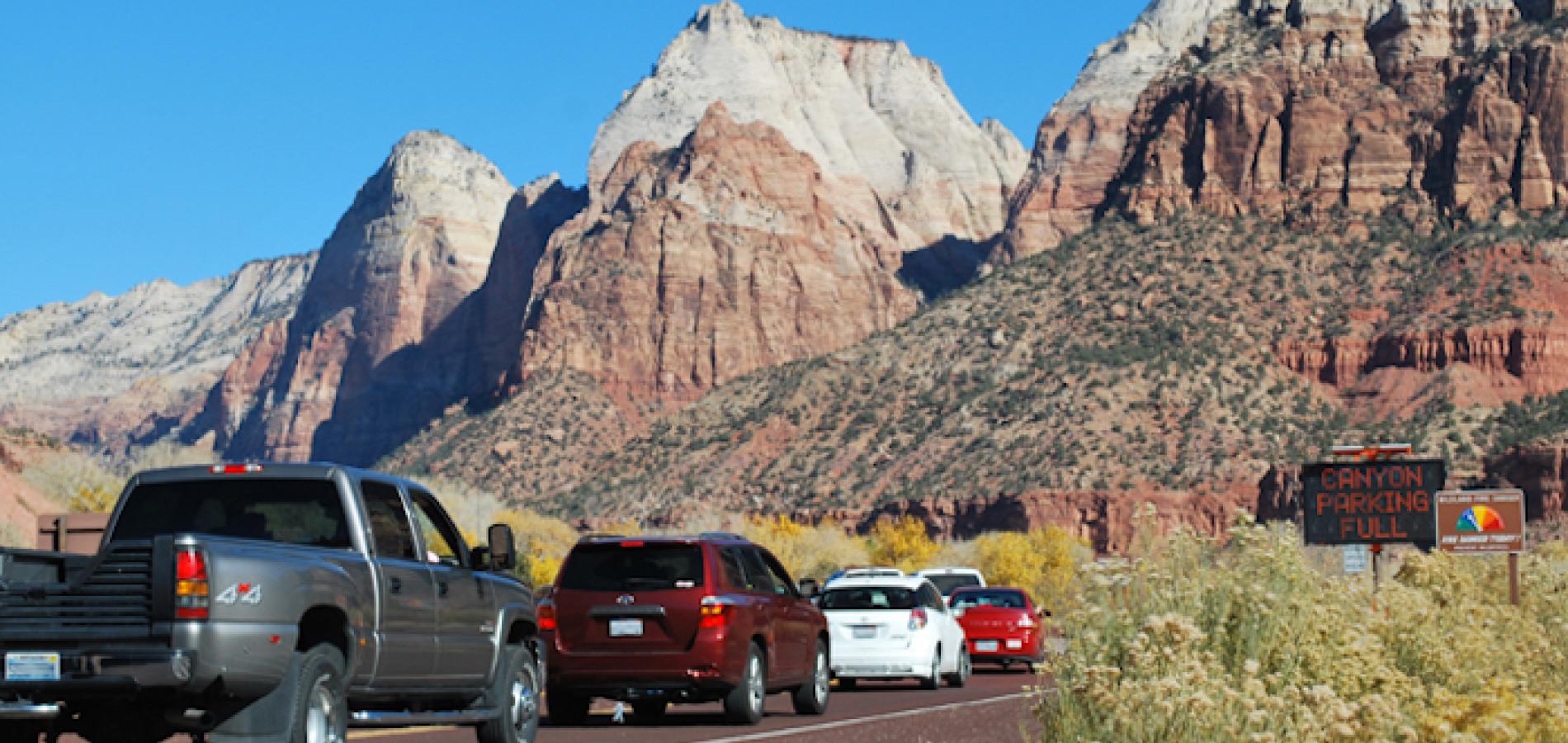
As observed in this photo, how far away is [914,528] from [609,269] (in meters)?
65.1

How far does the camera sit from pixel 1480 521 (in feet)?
126

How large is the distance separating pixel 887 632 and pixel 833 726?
671 centimetres

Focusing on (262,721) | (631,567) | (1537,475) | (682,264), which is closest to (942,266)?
(682,264)

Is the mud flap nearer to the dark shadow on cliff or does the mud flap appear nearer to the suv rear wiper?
the suv rear wiper

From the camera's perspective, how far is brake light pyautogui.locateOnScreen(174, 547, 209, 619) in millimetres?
11578

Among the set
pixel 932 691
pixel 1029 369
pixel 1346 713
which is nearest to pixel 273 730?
pixel 1346 713

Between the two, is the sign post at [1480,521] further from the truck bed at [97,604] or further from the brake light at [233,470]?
the truck bed at [97,604]

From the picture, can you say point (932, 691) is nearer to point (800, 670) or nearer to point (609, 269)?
point (800, 670)

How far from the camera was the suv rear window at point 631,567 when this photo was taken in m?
19.8

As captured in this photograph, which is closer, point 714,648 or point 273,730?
point 273,730

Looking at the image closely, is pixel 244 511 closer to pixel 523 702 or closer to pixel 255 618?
pixel 255 618

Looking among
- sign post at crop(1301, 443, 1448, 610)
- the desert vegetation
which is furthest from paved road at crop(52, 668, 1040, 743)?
the desert vegetation

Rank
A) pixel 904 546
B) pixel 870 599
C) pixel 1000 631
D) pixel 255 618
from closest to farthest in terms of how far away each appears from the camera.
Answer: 1. pixel 255 618
2. pixel 870 599
3. pixel 1000 631
4. pixel 904 546

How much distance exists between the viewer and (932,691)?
26438mm
